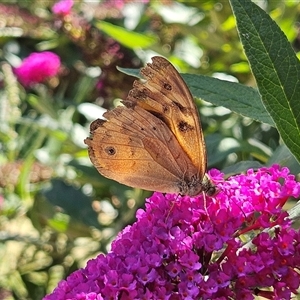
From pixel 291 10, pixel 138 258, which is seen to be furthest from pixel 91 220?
pixel 138 258

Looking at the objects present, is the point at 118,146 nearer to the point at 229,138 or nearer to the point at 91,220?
the point at 229,138

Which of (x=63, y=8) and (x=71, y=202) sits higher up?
(x=63, y=8)

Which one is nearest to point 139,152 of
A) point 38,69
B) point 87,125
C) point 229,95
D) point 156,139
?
point 156,139

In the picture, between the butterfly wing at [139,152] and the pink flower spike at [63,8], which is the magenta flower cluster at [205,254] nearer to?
the butterfly wing at [139,152]

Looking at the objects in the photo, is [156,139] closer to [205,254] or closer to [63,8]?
[205,254]

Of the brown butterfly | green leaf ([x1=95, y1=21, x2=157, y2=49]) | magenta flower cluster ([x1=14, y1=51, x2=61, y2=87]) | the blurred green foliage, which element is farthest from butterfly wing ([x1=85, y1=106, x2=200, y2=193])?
magenta flower cluster ([x1=14, y1=51, x2=61, y2=87])

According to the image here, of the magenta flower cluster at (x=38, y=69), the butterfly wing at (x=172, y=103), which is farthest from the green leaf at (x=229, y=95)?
the magenta flower cluster at (x=38, y=69)

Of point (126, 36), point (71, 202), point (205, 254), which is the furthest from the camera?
point (71, 202)

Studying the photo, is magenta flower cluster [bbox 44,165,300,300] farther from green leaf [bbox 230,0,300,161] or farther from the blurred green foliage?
the blurred green foliage
